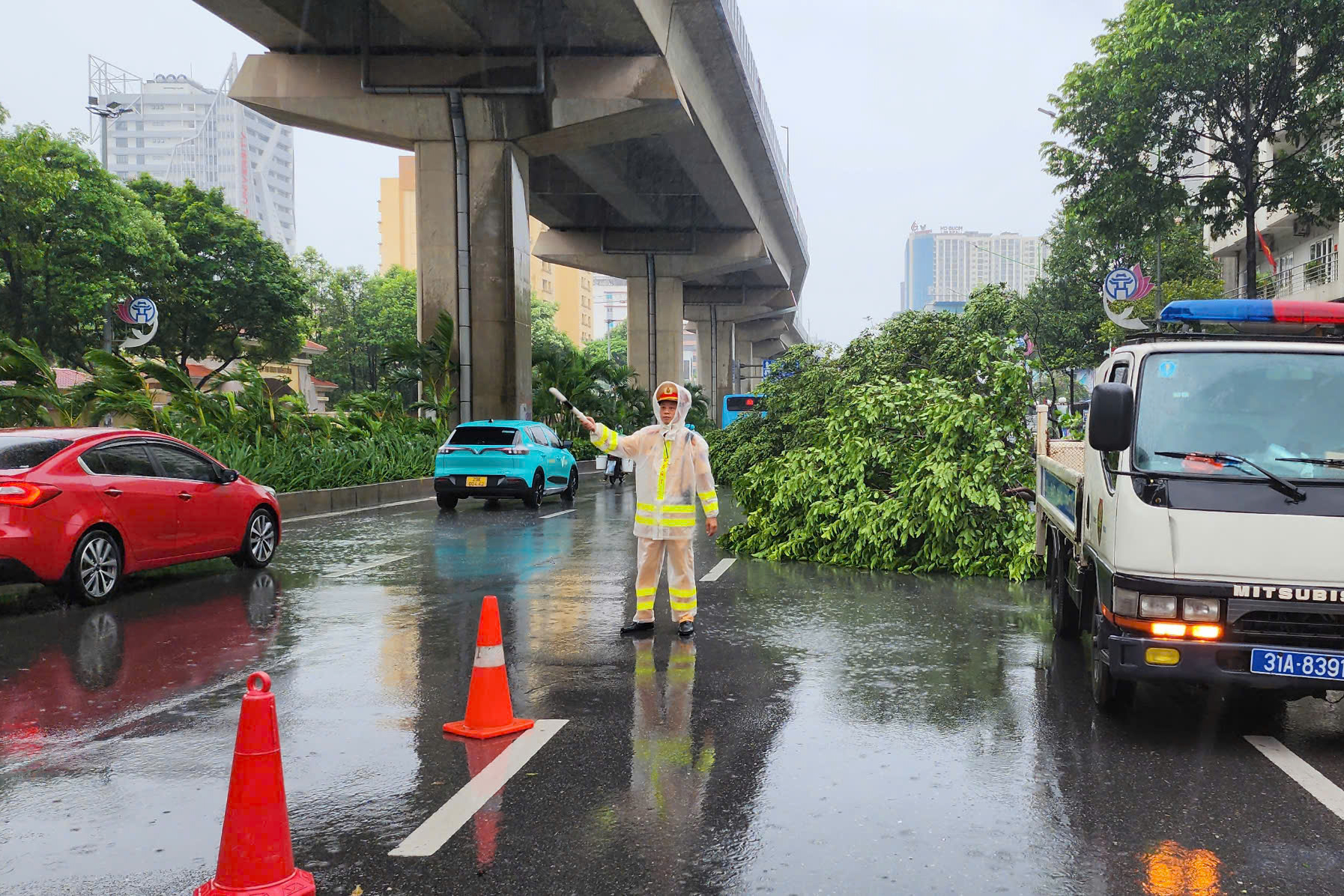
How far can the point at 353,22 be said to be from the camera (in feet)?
89.0

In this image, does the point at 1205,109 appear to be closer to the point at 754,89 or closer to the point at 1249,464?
the point at 754,89

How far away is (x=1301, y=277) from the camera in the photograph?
44531 millimetres

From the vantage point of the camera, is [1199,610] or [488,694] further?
[488,694]

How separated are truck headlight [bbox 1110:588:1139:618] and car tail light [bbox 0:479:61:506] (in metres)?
8.07

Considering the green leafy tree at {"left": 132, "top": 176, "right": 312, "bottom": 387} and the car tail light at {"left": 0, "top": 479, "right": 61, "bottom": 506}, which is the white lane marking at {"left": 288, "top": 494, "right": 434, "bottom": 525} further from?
the green leafy tree at {"left": 132, "top": 176, "right": 312, "bottom": 387}

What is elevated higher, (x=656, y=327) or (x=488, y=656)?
(x=656, y=327)

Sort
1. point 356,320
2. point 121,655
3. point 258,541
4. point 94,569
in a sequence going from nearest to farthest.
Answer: point 121,655 < point 94,569 < point 258,541 < point 356,320

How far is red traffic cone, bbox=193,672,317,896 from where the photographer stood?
3.81 m

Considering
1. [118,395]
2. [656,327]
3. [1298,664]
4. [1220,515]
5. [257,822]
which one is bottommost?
[257,822]

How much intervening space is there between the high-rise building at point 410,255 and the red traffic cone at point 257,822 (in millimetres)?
158413

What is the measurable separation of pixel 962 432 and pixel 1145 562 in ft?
23.1

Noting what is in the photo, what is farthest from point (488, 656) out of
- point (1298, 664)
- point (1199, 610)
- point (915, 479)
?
point (915, 479)

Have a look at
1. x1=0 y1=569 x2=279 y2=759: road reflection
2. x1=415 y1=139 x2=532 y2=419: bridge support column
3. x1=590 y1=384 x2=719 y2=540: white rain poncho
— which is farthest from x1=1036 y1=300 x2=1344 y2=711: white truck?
x1=415 y1=139 x2=532 y2=419: bridge support column

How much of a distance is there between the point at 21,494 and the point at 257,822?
689 cm
